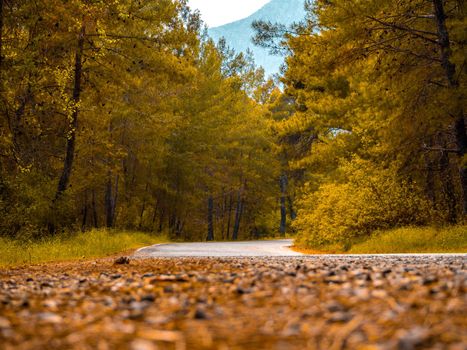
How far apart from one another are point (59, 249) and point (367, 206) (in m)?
10.1

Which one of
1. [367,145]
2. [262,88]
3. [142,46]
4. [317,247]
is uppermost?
[262,88]

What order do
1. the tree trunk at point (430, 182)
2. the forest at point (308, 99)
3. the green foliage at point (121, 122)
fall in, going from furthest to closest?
1. the tree trunk at point (430, 182)
2. the green foliage at point (121, 122)
3. the forest at point (308, 99)

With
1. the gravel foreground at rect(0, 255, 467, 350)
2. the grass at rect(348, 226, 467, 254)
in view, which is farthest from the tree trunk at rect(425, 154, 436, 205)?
the gravel foreground at rect(0, 255, 467, 350)

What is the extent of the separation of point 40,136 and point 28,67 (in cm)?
717

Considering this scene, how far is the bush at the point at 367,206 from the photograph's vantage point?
1734 centimetres

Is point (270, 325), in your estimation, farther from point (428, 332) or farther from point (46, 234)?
point (46, 234)

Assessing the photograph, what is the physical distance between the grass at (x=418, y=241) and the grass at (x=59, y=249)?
26.9 feet

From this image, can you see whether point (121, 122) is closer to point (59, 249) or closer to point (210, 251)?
point (210, 251)

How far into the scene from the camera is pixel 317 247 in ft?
63.9

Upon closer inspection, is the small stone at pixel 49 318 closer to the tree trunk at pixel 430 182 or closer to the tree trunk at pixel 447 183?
the tree trunk at pixel 447 183

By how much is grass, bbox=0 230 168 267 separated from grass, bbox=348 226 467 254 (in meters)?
8.21

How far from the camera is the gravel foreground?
2.73 meters

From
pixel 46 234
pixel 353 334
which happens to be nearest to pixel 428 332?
pixel 353 334

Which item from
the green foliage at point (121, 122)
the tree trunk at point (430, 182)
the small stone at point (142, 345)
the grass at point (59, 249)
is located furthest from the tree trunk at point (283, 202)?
the small stone at point (142, 345)
